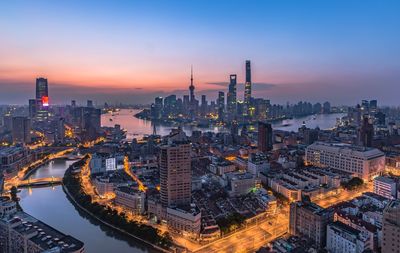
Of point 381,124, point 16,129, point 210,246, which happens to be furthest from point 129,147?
point 381,124

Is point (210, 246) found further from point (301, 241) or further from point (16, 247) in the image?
point (16, 247)

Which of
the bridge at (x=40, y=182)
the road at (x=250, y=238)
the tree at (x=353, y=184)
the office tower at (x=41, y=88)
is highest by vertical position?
the office tower at (x=41, y=88)

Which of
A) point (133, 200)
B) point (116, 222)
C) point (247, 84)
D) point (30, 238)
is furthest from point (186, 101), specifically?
point (30, 238)

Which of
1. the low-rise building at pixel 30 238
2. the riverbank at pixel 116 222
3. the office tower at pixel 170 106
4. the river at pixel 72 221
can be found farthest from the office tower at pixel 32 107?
the low-rise building at pixel 30 238

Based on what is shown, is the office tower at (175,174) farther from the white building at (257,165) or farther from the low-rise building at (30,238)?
the white building at (257,165)

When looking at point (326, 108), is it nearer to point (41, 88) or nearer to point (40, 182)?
point (41, 88)

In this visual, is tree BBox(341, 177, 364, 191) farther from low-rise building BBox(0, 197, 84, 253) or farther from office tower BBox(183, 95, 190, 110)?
office tower BBox(183, 95, 190, 110)
